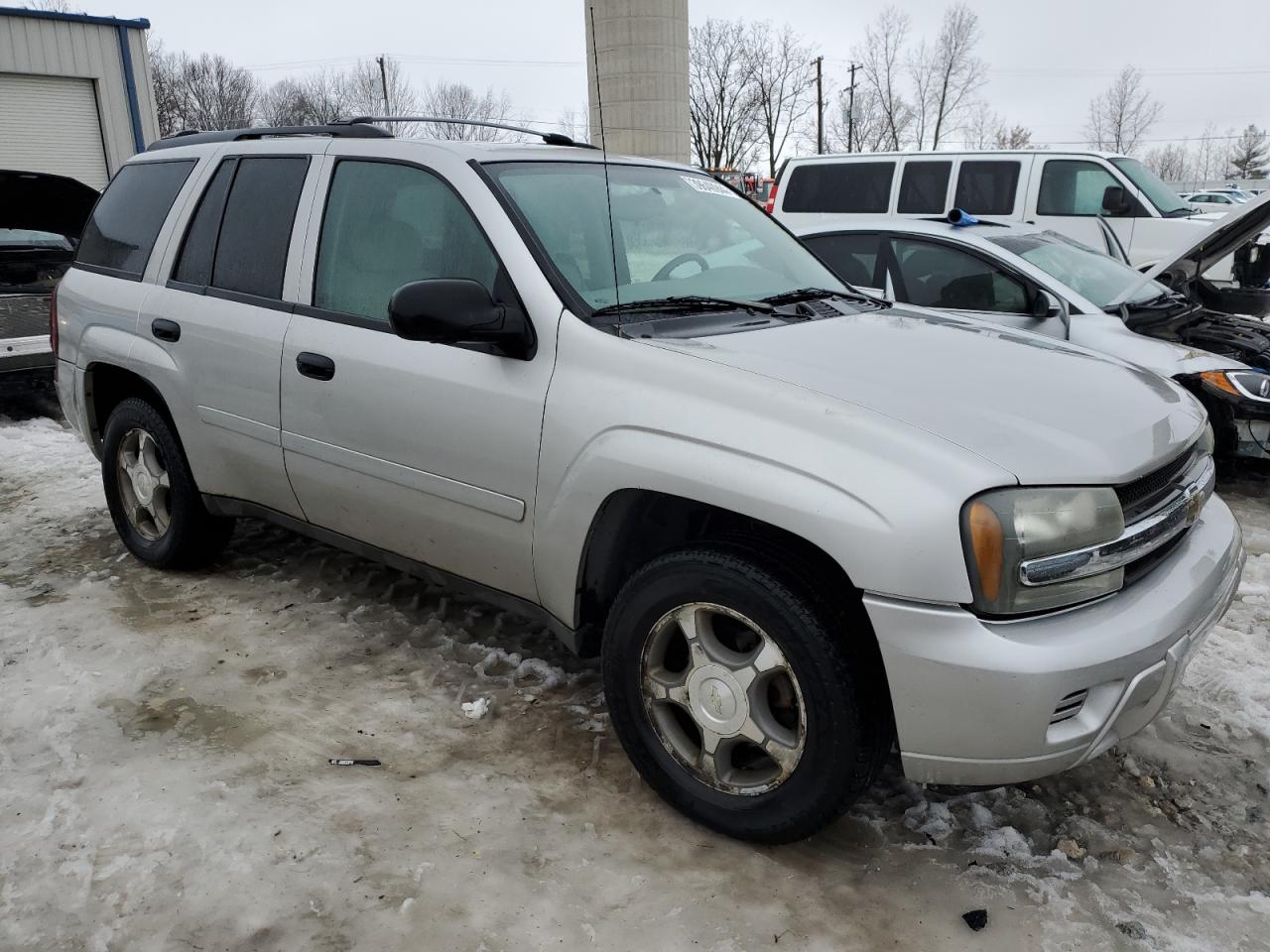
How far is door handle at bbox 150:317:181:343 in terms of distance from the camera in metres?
3.88

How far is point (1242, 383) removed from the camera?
5363 mm

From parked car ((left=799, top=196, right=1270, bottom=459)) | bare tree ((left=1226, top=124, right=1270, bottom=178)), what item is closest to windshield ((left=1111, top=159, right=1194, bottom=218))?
parked car ((left=799, top=196, right=1270, bottom=459))

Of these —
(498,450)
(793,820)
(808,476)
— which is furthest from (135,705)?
(808,476)

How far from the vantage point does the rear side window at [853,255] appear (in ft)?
21.0

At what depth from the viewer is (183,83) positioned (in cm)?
6750

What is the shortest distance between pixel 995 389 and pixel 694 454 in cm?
81

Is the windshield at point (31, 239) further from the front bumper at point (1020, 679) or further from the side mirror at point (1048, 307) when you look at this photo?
the front bumper at point (1020, 679)

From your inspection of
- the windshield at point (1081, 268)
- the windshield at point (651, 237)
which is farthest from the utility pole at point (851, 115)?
the windshield at point (651, 237)

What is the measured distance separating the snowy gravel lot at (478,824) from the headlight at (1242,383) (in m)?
1.96

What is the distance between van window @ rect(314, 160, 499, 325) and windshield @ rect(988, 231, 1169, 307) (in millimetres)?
4136

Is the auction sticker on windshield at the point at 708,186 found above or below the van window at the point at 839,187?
above

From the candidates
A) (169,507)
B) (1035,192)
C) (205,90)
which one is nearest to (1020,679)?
(169,507)

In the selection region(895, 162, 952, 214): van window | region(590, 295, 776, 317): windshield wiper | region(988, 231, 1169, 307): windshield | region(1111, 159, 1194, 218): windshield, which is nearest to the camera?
region(590, 295, 776, 317): windshield wiper

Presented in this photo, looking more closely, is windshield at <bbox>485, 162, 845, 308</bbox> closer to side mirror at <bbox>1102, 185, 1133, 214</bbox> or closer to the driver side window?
the driver side window
